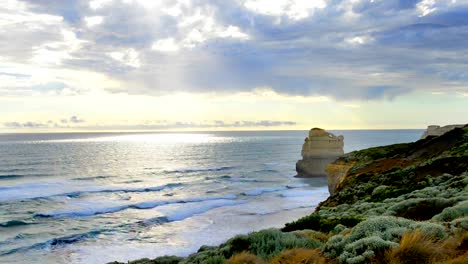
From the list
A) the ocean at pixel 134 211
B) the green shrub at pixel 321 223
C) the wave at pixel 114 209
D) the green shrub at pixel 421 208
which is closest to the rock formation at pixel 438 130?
the ocean at pixel 134 211

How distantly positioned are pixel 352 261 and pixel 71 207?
44.4 metres

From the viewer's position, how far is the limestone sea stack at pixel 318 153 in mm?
79375

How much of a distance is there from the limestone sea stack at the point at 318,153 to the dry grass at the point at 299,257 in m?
71.8

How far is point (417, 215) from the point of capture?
43.5ft

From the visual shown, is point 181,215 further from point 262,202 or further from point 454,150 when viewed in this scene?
point 454,150

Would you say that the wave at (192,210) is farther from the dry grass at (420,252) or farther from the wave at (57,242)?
the dry grass at (420,252)

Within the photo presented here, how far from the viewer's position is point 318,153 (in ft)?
263

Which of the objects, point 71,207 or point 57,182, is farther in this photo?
point 57,182

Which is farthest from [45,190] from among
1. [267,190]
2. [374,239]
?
[374,239]

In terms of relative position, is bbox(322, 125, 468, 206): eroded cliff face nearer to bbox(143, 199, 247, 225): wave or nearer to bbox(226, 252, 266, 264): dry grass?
bbox(226, 252, 266, 264): dry grass

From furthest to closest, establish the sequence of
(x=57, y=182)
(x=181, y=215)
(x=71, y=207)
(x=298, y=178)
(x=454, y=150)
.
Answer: (x=298, y=178) < (x=57, y=182) < (x=71, y=207) < (x=181, y=215) < (x=454, y=150)

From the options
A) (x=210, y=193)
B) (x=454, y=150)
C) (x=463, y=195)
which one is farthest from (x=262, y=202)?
(x=463, y=195)

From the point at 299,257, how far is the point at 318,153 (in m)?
74.1

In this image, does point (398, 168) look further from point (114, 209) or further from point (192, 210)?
point (114, 209)
